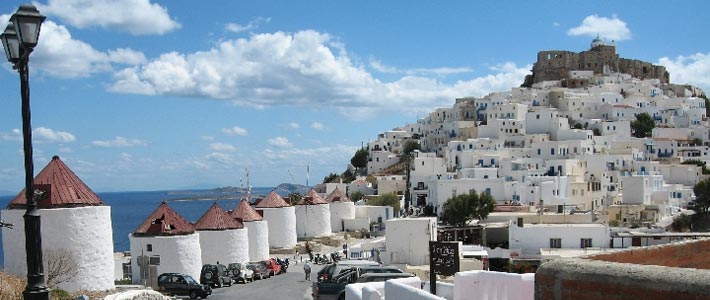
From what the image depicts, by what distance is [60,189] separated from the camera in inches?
726

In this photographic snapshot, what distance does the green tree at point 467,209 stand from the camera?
48.9 m

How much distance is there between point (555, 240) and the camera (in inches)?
1374

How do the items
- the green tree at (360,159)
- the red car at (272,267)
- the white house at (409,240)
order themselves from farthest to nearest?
1. the green tree at (360,159)
2. the white house at (409,240)
3. the red car at (272,267)

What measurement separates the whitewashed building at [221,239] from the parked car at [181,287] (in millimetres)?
7794

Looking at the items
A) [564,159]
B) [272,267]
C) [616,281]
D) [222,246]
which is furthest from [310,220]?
[616,281]

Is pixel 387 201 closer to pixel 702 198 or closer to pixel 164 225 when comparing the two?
pixel 702 198

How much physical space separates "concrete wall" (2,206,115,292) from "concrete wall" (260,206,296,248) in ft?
→ 64.4

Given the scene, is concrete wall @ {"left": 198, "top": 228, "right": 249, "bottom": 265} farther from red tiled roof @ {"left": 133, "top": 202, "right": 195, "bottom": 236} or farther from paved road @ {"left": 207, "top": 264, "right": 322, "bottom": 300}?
red tiled roof @ {"left": 133, "top": 202, "right": 195, "bottom": 236}

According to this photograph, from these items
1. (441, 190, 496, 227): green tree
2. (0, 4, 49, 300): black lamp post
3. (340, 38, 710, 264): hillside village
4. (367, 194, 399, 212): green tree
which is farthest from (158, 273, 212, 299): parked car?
(367, 194, 399, 212): green tree

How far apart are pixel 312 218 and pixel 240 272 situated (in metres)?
18.0

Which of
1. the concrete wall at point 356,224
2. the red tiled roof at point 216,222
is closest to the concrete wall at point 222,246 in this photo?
the red tiled roof at point 216,222

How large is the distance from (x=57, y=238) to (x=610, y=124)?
6963cm

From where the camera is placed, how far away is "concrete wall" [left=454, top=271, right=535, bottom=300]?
884 centimetres

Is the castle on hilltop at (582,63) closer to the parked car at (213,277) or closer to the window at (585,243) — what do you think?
the window at (585,243)
